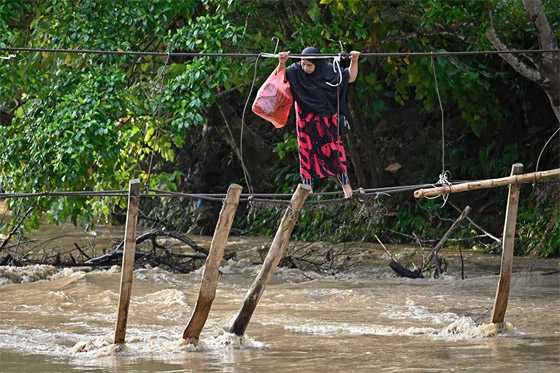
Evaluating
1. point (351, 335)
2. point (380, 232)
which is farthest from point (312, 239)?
point (351, 335)

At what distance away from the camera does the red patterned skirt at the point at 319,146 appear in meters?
5.71

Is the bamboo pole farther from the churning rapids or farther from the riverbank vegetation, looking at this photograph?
the churning rapids

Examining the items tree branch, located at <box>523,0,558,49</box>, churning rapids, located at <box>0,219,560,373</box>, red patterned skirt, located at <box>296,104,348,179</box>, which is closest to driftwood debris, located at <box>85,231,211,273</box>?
churning rapids, located at <box>0,219,560,373</box>

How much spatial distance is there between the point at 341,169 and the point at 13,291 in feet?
12.0

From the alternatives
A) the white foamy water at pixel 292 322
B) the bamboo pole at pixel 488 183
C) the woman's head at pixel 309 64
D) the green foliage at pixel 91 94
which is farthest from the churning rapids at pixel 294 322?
the woman's head at pixel 309 64

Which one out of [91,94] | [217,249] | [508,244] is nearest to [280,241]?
[217,249]

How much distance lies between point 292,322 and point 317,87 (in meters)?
1.95

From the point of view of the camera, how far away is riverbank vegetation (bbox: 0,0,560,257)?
7883 mm

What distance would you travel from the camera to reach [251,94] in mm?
8727

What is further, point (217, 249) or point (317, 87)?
point (317, 87)

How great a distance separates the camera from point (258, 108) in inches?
219

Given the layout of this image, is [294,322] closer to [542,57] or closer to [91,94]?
[91,94]

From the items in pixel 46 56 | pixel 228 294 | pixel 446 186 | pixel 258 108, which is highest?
pixel 46 56

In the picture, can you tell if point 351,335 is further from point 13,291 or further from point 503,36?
point 503,36
